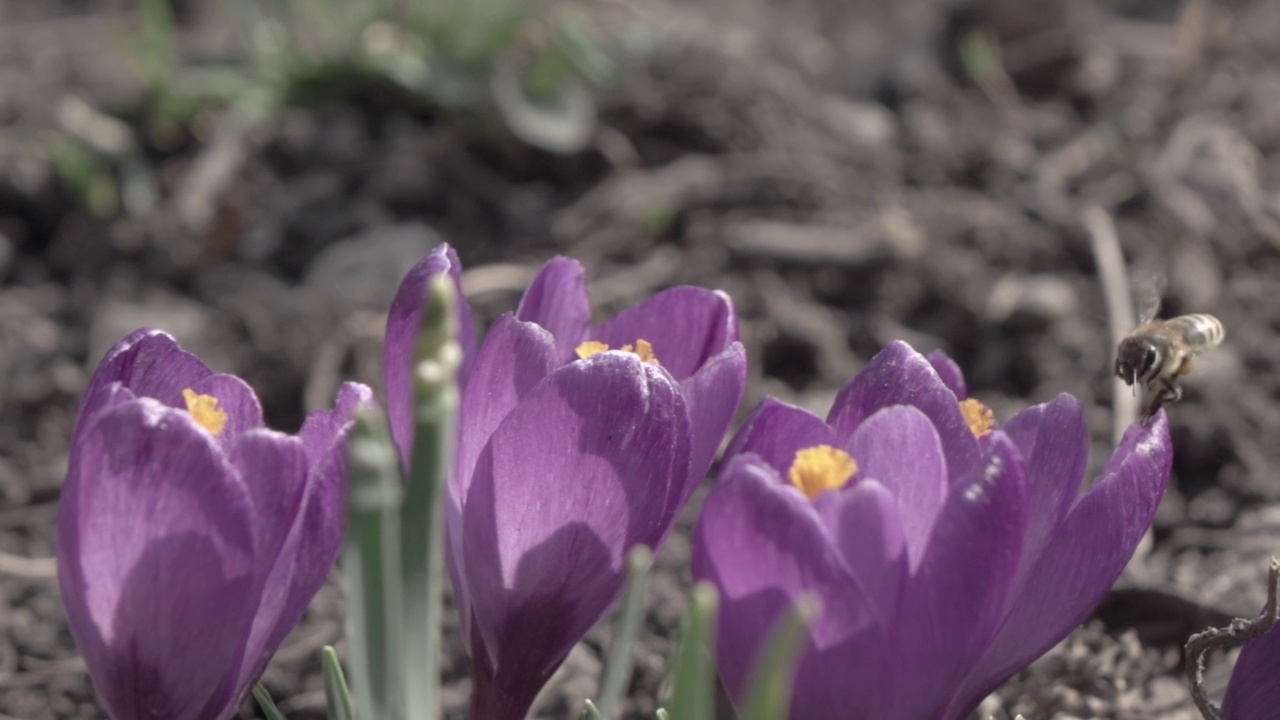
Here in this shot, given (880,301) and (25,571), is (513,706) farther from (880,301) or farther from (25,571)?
(880,301)

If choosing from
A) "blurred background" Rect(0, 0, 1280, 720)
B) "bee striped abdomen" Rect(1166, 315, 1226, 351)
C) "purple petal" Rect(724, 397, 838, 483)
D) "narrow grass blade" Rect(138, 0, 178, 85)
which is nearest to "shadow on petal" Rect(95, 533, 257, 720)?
"purple petal" Rect(724, 397, 838, 483)

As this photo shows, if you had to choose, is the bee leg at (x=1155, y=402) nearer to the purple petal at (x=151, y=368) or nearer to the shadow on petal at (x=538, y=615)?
the shadow on petal at (x=538, y=615)

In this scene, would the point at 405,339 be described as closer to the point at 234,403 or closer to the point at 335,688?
the point at 234,403

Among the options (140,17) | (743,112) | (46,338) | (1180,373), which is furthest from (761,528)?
(140,17)

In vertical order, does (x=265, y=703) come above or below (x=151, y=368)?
below

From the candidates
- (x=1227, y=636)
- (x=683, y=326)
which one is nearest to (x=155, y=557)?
(x=683, y=326)
